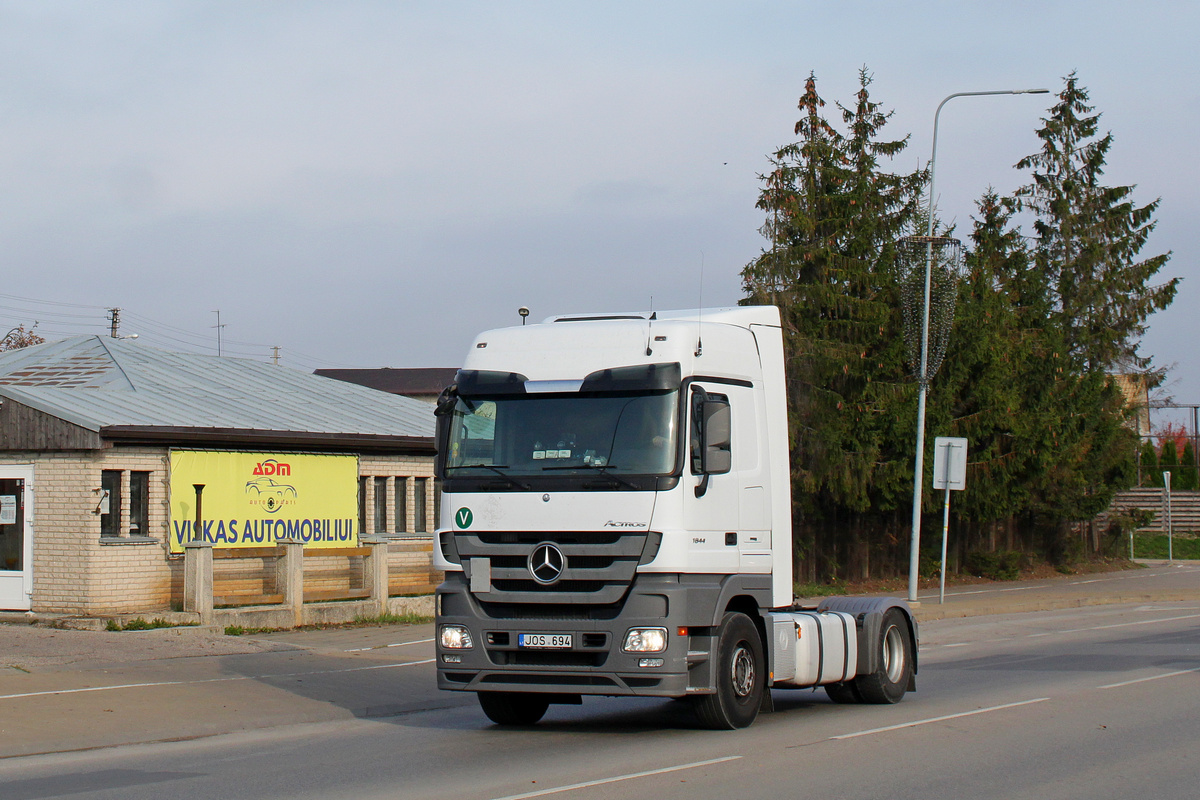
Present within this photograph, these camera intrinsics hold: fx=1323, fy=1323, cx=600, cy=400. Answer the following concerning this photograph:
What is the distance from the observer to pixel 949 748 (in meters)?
9.99

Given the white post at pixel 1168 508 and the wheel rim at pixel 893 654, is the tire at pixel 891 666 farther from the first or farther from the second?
the white post at pixel 1168 508

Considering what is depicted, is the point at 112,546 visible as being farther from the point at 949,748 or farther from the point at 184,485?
the point at 949,748

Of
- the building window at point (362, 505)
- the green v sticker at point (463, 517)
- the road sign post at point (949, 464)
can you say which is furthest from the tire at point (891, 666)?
the building window at point (362, 505)

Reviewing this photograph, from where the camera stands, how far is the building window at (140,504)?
20.3m

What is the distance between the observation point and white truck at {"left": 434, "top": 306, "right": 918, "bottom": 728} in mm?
10141

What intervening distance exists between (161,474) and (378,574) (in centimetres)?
405

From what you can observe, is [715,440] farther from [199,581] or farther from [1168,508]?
[1168,508]

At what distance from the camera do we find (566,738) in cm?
1095

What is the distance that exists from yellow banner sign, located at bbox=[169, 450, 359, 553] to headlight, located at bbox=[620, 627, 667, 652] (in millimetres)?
12484

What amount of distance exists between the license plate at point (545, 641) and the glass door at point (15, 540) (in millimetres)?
12441

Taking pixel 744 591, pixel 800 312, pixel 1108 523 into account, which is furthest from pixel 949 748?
pixel 1108 523

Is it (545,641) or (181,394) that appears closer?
(545,641)

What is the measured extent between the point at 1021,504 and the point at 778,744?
88.6 feet

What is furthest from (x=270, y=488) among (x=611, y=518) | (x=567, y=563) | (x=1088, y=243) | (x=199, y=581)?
(x=1088, y=243)
